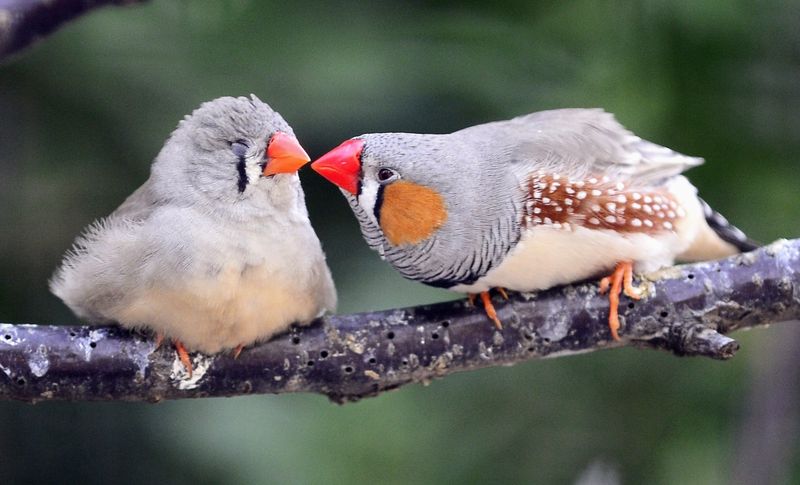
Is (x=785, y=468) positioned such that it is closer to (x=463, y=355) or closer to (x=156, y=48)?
(x=463, y=355)

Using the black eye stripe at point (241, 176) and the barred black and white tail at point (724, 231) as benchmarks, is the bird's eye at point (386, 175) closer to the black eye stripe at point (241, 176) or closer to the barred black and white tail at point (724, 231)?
the black eye stripe at point (241, 176)

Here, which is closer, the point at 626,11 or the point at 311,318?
the point at 311,318

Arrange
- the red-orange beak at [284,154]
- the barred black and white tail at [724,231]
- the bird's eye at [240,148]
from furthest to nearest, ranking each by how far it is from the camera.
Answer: the barred black and white tail at [724,231]
the bird's eye at [240,148]
the red-orange beak at [284,154]


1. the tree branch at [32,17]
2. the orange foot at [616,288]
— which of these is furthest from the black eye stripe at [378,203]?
the tree branch at [32,17]

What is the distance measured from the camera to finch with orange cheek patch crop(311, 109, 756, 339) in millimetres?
2002

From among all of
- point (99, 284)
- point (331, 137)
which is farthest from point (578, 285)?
point (331, 137)

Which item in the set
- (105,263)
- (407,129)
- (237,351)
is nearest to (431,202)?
(237,351)

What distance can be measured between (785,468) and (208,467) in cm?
183

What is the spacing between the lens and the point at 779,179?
3.20m

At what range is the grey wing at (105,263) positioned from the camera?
6.72 ft

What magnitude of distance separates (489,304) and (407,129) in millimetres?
1115

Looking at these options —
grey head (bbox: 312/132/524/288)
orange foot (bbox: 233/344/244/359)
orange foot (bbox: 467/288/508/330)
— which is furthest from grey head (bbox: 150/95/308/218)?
orange foot (bbox: 467/288/508/330)

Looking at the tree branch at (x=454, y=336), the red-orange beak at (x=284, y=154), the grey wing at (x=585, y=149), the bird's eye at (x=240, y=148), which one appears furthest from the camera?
the grey wing at (x=585, y=149)

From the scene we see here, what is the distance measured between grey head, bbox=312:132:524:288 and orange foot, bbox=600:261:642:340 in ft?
0.89
